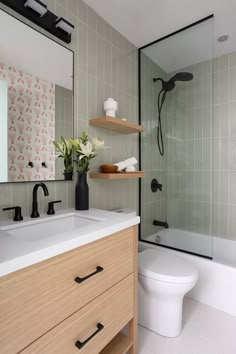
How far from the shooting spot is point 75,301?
82 cm

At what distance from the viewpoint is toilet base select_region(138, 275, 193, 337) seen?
1.34 m

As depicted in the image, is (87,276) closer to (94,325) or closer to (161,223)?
(94,325)

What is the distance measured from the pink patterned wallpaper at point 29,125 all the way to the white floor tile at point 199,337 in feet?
4.19

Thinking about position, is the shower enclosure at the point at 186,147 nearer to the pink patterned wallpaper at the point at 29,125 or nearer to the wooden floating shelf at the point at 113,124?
the wooden floating shelf at the point at 113,124

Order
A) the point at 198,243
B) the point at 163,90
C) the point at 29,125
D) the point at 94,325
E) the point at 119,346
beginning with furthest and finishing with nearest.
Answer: the point at 163,90 → the point at 198,243 → the point at 29,125 → the point at 119,346 → the point at 94,325

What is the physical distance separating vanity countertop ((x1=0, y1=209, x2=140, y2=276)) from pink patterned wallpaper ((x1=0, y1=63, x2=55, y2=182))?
303 mm

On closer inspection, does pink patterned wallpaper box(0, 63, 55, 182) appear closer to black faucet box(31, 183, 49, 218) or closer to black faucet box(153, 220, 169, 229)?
black faucet box(31, 183, 49, 218)

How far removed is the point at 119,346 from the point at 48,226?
2.61ft

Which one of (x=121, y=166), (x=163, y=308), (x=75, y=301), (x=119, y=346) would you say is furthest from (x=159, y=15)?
(x=119, y=346)

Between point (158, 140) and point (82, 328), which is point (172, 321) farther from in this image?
point (158, 140)

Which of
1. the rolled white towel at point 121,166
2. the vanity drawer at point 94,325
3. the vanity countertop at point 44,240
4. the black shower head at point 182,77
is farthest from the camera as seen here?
the black shower head at point 182,77

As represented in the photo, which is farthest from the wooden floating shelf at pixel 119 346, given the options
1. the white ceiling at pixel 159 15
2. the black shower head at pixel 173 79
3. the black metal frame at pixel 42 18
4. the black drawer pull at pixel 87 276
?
the white ceiling at pixel 159 15

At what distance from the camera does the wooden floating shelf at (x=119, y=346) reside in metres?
1.14

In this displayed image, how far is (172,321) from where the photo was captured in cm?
137
